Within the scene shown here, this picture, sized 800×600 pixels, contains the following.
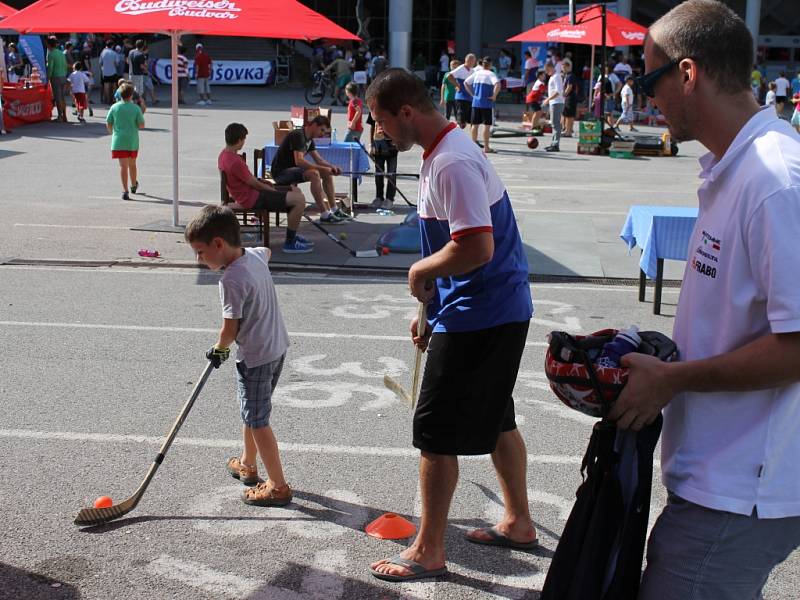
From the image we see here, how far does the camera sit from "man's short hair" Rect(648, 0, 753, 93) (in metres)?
2.22

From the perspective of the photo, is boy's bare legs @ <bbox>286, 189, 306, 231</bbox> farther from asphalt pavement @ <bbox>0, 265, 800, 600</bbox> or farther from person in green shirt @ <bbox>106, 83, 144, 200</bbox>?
person in green shirt @ <bbox>106, 83, 144, 200</bbox>

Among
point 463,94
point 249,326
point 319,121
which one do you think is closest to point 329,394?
point 249,326

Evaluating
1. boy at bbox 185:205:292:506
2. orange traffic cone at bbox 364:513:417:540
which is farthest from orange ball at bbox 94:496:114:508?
orange traffic cone at bbox 364:513:417:540

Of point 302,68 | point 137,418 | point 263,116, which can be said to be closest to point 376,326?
point 137,418

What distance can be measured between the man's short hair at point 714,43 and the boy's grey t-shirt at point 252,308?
2.68m

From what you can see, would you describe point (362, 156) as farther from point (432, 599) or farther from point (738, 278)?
point (738, 278)

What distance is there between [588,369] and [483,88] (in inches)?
691

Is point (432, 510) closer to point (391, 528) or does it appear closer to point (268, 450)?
point (391, 528)

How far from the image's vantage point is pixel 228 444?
18.2 ft

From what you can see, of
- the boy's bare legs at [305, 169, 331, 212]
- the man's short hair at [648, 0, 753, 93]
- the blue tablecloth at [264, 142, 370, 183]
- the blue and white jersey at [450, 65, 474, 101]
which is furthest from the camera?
the blue and white jersey at [450, 65, 474, 101]

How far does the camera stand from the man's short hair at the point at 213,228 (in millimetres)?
4561

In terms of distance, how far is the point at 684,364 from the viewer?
87.9 inches

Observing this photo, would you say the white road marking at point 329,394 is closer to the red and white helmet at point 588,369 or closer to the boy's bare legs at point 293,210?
the red and white helmet at point 588,369

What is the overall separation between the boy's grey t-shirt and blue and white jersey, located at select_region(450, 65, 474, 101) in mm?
17000
